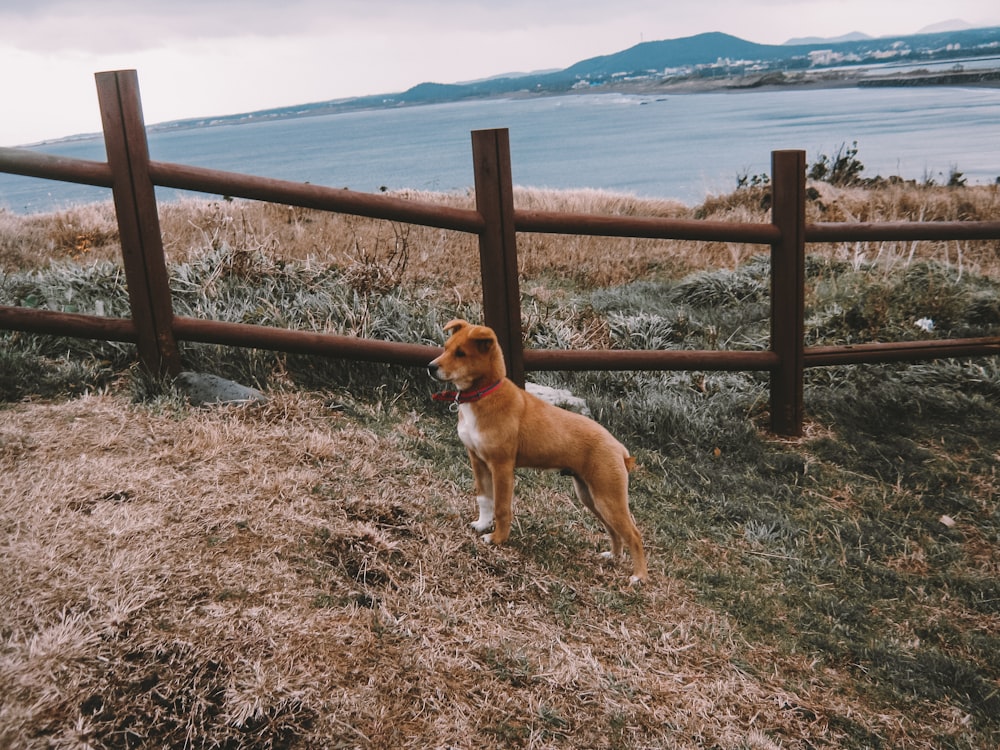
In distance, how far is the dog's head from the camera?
3439mm

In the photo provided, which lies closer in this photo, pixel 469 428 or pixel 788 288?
pixel 469 428

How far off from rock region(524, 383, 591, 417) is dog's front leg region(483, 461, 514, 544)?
189 cm

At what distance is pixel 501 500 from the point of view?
12.1 ft

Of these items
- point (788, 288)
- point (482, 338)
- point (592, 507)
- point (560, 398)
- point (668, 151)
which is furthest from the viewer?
point (668, 151)

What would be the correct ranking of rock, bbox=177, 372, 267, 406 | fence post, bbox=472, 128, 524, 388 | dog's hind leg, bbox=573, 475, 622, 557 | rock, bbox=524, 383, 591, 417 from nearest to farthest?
dog's hind leg, bbox=573, 475, 622, 557 → fence post, bbox=472, 128, 524, 388 → rock, bbox=177, 372, 267, 406 → rock, bbox=524, 383, 591, 417

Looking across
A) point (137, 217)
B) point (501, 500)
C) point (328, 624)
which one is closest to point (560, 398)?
point (501, 500)

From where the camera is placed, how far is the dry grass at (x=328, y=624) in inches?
102

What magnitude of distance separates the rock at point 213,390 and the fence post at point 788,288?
3294mm

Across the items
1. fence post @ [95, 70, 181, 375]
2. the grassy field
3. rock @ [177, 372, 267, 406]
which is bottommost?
the grassy field

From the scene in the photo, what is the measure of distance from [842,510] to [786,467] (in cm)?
50

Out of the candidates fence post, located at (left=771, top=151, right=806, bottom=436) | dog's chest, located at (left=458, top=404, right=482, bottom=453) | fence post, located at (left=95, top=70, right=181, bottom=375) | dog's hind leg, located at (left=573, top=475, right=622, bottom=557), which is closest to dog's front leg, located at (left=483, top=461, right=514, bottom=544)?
dog's chest, located at (left=458, top=404, right=482, bottom=453)

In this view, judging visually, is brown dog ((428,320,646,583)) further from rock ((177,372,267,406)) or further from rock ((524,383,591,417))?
rock ((524,383,591,417))

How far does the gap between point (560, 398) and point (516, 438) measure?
210cm

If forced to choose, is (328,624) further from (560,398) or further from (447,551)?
(560,398)
